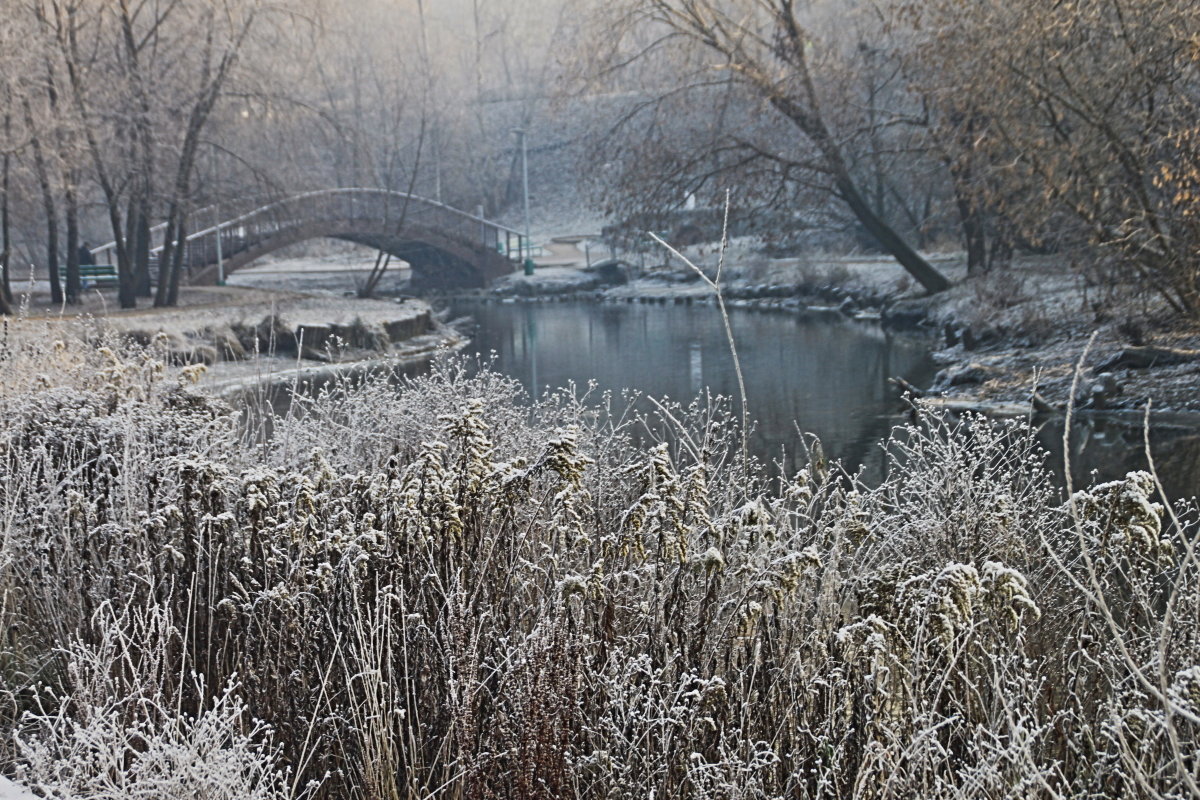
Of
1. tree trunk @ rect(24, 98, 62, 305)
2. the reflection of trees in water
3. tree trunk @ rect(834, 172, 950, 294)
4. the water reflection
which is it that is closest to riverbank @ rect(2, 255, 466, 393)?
tree trunk @ rect(24, 98, 62, 305)

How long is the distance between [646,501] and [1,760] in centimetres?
222

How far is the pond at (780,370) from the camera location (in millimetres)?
10867

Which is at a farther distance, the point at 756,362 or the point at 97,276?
the point at 97,276

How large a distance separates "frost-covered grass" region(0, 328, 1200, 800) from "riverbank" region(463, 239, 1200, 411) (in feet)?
5.91

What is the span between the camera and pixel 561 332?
24828 mm

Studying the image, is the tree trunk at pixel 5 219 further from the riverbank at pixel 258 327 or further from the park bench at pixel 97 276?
the park bench at pixel 97 276

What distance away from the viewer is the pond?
1087cm

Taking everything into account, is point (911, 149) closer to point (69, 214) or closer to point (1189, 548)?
point (69, 214)

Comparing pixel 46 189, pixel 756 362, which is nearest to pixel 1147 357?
pixel 756 362

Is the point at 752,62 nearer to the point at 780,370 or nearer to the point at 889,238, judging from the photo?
the point at 889,238

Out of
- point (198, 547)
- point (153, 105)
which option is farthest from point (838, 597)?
point (153, 105)

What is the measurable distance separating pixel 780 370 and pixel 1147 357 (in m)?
5.05

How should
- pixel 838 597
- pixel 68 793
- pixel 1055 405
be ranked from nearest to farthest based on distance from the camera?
pixel 68 793
pixel 838 597
pixel 1055 405

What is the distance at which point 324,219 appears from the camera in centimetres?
3294
